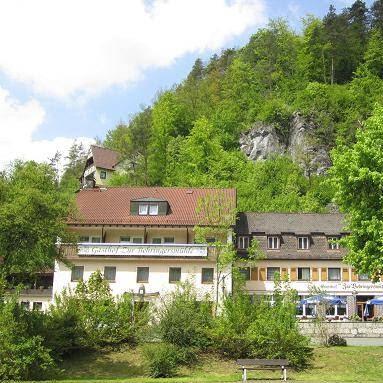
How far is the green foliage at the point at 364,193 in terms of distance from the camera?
81.5ft

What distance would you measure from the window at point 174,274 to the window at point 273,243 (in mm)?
8728

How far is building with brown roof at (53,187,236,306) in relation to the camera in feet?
137

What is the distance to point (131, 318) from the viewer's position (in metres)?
31.3

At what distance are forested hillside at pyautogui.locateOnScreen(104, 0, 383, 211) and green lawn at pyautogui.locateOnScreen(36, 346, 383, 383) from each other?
31994 millimetres

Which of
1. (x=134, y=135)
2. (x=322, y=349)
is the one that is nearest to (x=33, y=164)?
(x=322, y=349)

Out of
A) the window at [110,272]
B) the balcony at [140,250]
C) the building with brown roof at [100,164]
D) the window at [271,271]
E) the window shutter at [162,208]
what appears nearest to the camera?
the balcony at [140,250]

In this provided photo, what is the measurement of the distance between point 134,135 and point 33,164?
5488 centimetres

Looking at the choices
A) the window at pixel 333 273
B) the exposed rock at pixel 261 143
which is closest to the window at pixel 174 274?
the window at pixel 333 273

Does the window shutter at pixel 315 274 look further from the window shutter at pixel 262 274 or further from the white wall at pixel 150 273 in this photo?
the white wall at pixel 150 273

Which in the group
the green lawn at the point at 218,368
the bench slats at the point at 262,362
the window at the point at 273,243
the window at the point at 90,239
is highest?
the window at the point at 273,243

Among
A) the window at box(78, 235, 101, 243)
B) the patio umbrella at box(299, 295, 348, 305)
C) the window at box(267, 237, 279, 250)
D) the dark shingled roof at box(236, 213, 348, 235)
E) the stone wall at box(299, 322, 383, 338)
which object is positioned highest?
the dark shingled roof at box(236, 213, 348, 235)

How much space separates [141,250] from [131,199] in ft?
20.2

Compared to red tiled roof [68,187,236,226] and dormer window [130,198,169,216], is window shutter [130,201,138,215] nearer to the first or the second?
dormer window [130,198,169,216]

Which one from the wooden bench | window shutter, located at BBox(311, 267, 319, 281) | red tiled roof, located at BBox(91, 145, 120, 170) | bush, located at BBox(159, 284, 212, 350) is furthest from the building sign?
red tiled roof, located at BBox(91, 145, 120, 170)
